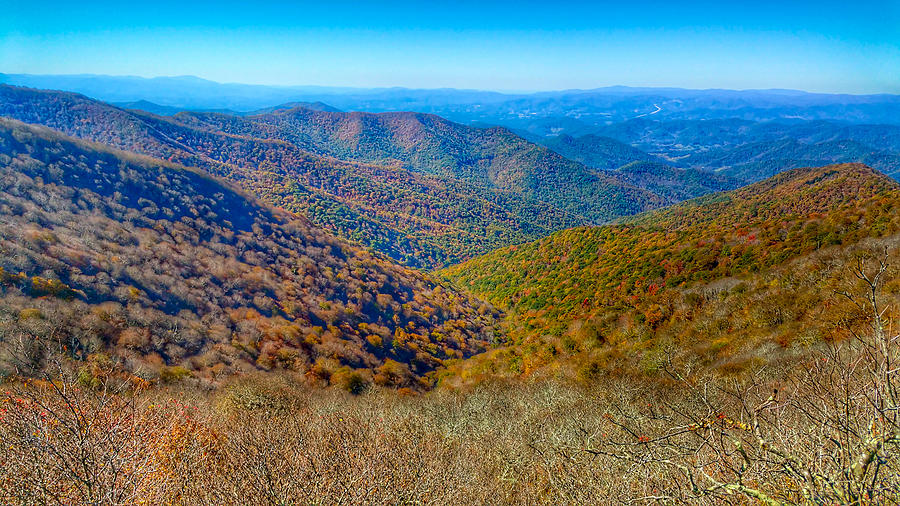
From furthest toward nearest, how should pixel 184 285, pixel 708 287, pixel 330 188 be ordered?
1. pixel 330 188
2. pixel 184 285
3. pixel 708 287

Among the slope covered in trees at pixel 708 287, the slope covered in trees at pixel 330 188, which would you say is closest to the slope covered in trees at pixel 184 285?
the slope covered in trees at pixel 708 287

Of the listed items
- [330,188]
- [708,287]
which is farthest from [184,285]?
[330,188]

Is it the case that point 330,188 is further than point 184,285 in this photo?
Yes

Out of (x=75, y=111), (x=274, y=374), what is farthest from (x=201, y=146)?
(x=274, y=374)

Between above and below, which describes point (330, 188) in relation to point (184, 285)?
above

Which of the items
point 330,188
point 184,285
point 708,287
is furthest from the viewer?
point 330,188

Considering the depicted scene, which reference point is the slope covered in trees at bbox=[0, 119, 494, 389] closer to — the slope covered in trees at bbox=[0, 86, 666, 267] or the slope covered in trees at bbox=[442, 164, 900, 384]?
the slope covered in trees at bbox=[442, 164, 900, 384]

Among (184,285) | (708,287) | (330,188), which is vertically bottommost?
(708,287)

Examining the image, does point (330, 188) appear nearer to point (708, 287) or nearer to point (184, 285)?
point (184, 285)
